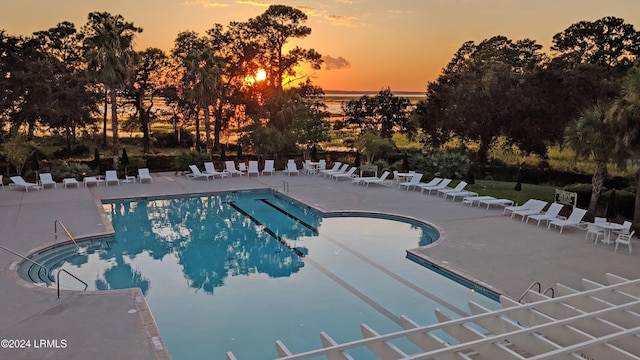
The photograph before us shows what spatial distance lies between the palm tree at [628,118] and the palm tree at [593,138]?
771 mm

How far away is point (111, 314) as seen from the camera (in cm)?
739

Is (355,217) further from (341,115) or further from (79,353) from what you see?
(341,115)

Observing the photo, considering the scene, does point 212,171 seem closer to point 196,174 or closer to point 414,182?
point 196,174

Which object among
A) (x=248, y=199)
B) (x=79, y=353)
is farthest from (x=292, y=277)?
(x=248, y=199)

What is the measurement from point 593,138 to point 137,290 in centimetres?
1176

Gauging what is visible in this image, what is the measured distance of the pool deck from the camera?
21.8 ft

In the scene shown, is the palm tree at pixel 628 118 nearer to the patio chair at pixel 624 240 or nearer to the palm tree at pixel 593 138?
the palm tree at pixel 593 138

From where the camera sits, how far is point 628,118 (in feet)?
38.1

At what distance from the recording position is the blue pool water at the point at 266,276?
25.3 feet

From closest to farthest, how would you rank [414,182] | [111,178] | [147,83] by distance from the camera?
1. [414,182]
2. [111,178]
3. [147,83]

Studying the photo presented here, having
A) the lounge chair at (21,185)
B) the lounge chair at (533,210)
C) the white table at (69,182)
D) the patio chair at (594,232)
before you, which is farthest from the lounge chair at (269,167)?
the patio chair at (594,232)

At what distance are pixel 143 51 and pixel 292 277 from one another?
1039 inches

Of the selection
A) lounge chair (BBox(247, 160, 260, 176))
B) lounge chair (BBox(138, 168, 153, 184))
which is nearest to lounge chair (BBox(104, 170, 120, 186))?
lounge chair (BBox(138, 168, 153, 184))

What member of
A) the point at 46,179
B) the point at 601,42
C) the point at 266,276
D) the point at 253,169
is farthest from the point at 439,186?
the point at 46,179
